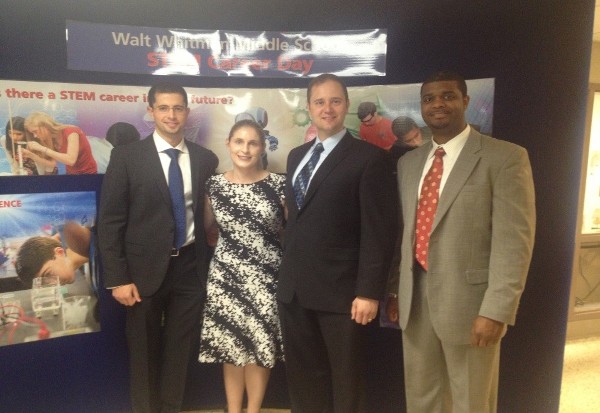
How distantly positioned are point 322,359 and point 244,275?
0.60 meters

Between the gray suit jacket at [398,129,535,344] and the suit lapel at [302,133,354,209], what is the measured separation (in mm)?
511

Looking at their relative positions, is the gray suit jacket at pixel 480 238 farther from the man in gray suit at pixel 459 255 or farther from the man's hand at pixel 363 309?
the man's hand at pixel 363 309

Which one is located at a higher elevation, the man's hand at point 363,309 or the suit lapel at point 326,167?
the suit lapel at point 326,167

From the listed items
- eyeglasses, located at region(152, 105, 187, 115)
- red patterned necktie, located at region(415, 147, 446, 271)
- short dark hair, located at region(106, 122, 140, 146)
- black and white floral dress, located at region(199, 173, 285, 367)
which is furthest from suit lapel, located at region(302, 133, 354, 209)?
short dark hair, located at region(106, 122, 140, 146)

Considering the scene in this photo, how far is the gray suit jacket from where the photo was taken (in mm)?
1695

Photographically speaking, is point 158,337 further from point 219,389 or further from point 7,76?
point 7,76

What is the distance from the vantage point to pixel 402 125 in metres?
2.57

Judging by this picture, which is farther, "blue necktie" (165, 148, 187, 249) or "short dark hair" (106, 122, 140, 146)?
"short dark hair" (106, 122, 140, 146)

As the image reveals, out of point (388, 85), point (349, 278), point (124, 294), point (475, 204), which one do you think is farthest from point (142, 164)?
point (475, 204)

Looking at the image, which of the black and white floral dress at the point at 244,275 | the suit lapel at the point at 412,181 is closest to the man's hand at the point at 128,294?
the black and white floral dress at the point at 244,275

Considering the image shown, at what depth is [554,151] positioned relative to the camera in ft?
7.84

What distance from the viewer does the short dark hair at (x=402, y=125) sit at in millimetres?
2551

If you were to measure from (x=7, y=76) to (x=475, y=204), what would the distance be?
8.22 ft

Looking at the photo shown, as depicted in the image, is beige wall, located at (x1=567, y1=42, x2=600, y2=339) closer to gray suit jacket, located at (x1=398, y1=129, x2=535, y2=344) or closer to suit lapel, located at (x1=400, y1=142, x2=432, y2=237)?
gray suit jacket, located at (x1=398, y1=129, x2=535, y2=344)
